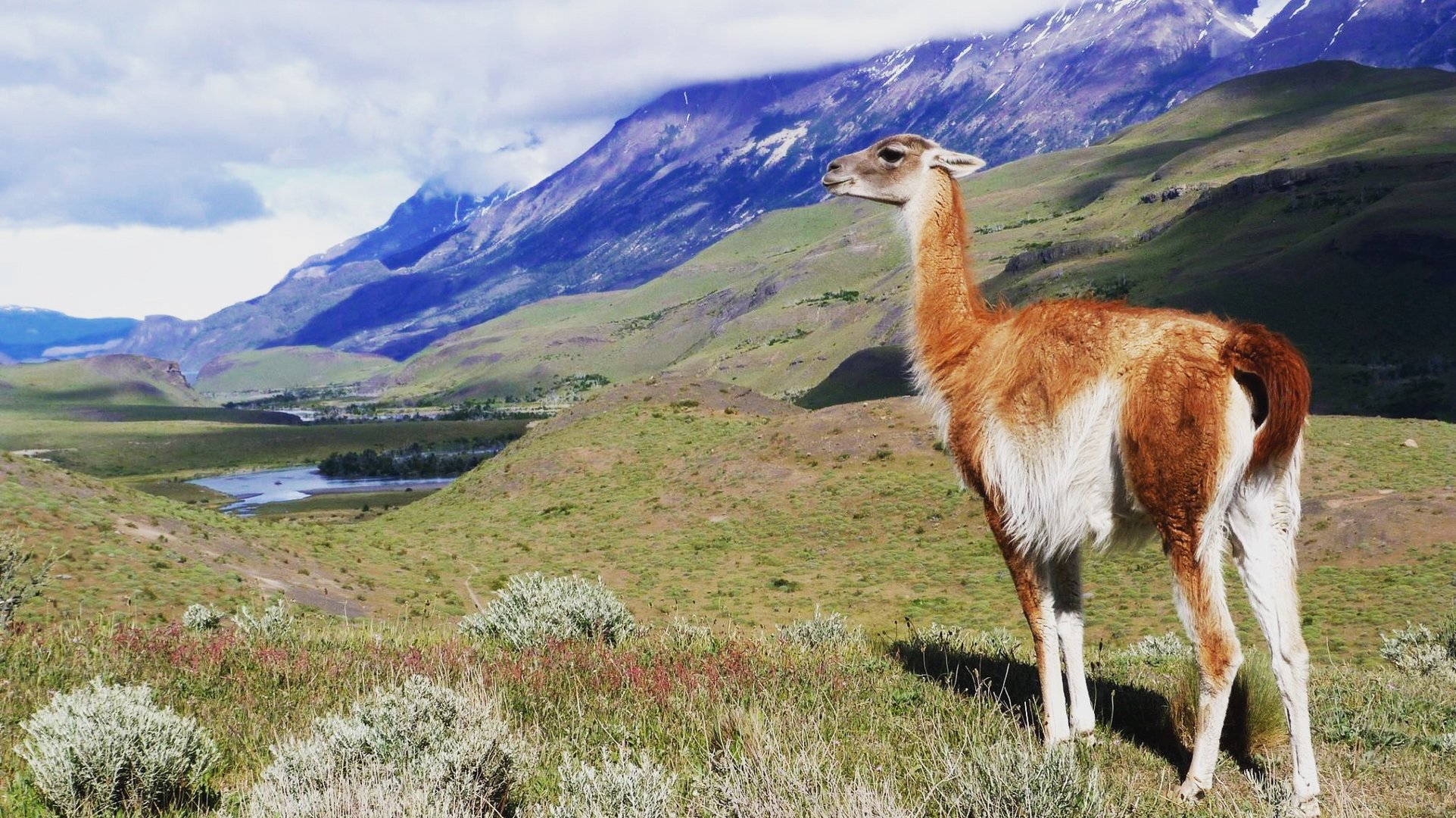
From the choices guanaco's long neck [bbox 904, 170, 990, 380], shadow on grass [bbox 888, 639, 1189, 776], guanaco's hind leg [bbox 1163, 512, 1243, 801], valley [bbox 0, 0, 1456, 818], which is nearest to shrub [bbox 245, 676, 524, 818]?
valley [bbox 0, 0, 1456, 818]

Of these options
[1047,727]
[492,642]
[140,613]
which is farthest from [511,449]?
[1047,727]

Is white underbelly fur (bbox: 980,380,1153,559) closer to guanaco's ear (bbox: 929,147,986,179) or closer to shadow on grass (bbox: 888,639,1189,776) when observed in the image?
shadow on grass (bbox: 888,639,1189,776)

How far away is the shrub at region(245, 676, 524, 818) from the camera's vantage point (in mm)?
3814

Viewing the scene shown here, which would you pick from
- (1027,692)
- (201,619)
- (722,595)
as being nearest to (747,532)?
(722,595)

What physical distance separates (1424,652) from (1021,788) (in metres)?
10.7

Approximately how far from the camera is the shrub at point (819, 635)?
855 centimetres

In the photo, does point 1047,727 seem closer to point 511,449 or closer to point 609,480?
point 609,480

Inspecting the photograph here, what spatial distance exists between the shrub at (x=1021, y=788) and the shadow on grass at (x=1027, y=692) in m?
1.14

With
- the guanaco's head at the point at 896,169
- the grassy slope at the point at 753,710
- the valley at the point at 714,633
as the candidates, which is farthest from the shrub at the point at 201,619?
the guanaco's head at the point at 896,169

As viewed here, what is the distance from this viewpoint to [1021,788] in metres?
3.96

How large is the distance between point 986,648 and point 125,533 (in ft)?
66.8

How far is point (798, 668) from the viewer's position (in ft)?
21.9

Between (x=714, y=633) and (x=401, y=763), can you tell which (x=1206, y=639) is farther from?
(x=714, y=633)

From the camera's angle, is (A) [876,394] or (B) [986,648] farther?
(A) [876,394]
